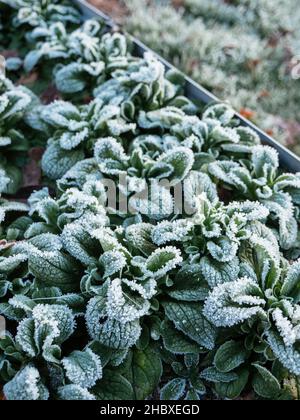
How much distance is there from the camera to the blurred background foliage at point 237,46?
3779 mm

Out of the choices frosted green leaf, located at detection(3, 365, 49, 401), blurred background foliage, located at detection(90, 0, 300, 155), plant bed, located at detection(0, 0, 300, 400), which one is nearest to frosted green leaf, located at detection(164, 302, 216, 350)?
plant bed, located at detection(0, 0, 300, 400)

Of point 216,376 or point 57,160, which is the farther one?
point 57,160

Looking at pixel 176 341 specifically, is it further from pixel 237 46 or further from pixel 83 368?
pixel 237 46

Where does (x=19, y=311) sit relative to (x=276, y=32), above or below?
below

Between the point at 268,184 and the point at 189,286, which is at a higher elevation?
the point at 268,184

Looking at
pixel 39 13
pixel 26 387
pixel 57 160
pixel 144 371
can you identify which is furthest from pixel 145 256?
pixel 39 13

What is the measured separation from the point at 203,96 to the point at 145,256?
1411mm

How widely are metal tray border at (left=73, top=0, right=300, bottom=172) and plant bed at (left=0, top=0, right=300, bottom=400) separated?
0.47 ft

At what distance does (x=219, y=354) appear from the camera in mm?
2125

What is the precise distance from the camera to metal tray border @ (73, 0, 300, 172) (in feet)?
9.80

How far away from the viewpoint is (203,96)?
3373 mm

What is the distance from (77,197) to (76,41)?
150 centimetres
